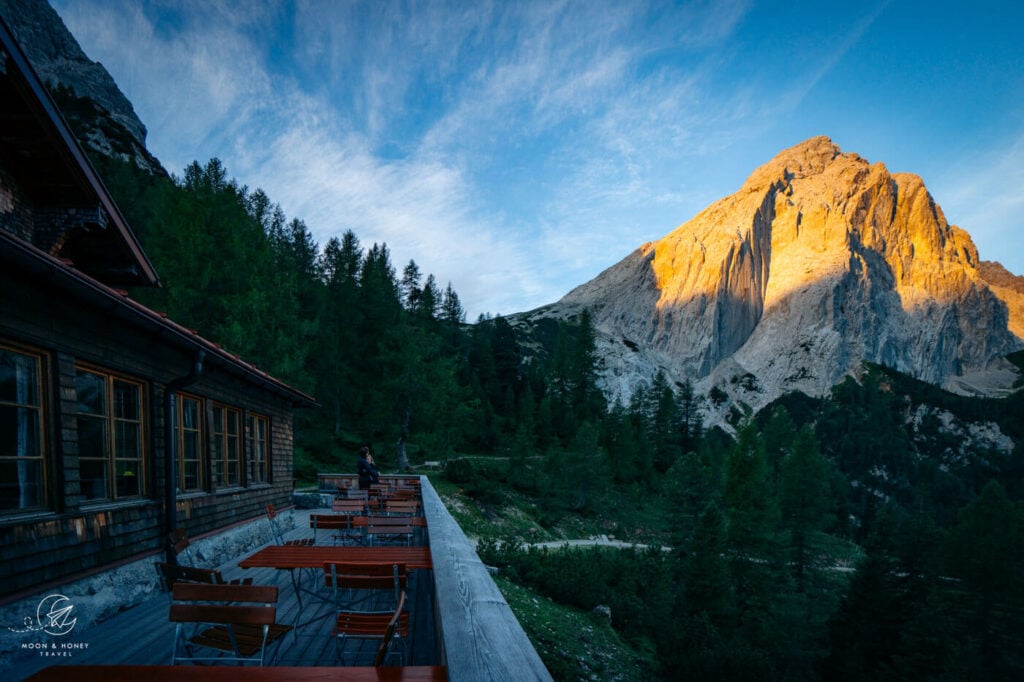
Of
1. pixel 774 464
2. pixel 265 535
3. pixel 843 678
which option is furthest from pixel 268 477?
pixel 774 464

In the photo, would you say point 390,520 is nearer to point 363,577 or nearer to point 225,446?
point 363,577

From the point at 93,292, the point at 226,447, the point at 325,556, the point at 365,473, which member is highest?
the point at 93,292

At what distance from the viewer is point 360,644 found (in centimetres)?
440

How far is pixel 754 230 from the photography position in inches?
3410

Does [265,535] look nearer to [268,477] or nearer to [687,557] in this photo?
[268,477]

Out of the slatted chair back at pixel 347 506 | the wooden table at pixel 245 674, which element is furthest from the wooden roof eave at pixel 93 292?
the wooden table at pixel 245 674

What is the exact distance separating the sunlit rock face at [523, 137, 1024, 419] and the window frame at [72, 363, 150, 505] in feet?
222

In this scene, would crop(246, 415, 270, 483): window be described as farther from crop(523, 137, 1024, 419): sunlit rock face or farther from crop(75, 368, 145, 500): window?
crop(523, 137, 1024, 419): sunlit rock face

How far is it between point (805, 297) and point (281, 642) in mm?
90565

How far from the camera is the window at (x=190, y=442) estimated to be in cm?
719

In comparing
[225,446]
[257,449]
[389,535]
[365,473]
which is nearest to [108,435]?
[225,446]

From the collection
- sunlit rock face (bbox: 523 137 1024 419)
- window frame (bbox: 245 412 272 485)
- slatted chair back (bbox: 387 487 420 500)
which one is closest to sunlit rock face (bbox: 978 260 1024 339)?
sunlit rock face (bbox: 523 137 1024 419)

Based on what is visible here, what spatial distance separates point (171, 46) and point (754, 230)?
90286 millimetres

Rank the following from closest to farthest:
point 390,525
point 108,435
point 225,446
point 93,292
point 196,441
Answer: point 93,292
point 108,435
point 390,525
point 196,441
point 225,446
